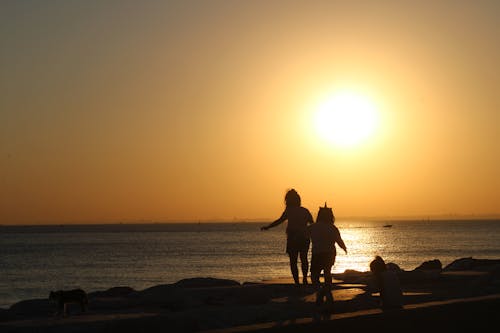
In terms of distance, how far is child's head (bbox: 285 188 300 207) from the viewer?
54.9 feet

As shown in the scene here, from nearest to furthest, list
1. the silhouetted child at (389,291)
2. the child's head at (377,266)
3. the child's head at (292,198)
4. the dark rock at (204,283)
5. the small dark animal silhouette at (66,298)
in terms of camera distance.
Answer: the silhouetted child at (389,291) < the child's head at (377,266) < the small dark animal silhouette at (66,298) < the child's head at (292,198) < the dark rock at (204,283)

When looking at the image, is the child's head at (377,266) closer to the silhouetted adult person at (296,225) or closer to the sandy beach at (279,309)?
the sandy beach at (279,309)

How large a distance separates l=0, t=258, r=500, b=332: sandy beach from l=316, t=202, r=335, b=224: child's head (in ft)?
4.28

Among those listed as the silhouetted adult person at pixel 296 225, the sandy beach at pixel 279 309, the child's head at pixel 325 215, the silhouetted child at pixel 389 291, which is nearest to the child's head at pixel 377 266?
the silhouetted child at pixel 389 291

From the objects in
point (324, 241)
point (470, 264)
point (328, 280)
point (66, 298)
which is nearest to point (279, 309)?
point (328, 280)

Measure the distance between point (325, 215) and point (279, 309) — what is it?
170 cm

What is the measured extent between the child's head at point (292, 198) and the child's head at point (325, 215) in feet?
8.45

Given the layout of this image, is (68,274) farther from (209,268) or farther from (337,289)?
(337,289)

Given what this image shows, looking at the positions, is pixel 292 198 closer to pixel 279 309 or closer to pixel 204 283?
pixel 204 283

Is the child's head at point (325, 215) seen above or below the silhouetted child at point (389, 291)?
above

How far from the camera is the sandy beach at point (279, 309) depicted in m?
10.6

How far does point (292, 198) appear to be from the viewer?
16719mm

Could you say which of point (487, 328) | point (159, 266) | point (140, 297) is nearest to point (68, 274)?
point (159, 266)

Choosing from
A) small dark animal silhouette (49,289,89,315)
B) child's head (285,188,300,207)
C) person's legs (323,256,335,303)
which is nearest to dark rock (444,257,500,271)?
child's head (285,188,300,207)
